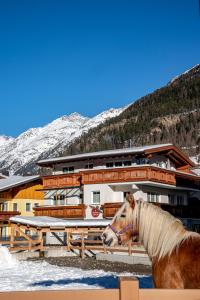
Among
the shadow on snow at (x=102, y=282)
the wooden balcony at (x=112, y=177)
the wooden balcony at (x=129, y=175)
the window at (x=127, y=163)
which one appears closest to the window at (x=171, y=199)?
the wooden balcony at (x=112, y=177)

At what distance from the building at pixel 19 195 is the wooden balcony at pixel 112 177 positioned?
30.5 ft

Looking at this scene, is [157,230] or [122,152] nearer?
[157,230]

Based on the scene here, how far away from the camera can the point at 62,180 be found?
1586 inches

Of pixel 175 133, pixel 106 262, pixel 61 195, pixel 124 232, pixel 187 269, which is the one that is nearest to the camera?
pixel 187 269

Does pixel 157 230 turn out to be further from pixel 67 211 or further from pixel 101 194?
pixel 67 211

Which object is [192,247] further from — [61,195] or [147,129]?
[147,129]

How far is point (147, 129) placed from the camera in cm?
18525

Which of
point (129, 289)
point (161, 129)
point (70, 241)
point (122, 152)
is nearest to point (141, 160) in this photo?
point (122, 152)

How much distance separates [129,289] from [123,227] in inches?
119

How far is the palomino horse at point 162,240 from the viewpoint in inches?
235

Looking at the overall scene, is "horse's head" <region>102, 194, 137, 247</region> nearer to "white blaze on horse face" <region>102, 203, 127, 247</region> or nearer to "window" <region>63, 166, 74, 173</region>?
"white blaze on horse face" <region>102, 203, 127, 247</region>

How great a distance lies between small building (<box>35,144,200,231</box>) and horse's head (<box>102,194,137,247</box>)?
27306 mm

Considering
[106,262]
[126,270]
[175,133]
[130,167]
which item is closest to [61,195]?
[130,167]

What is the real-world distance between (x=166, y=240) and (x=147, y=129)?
180m
